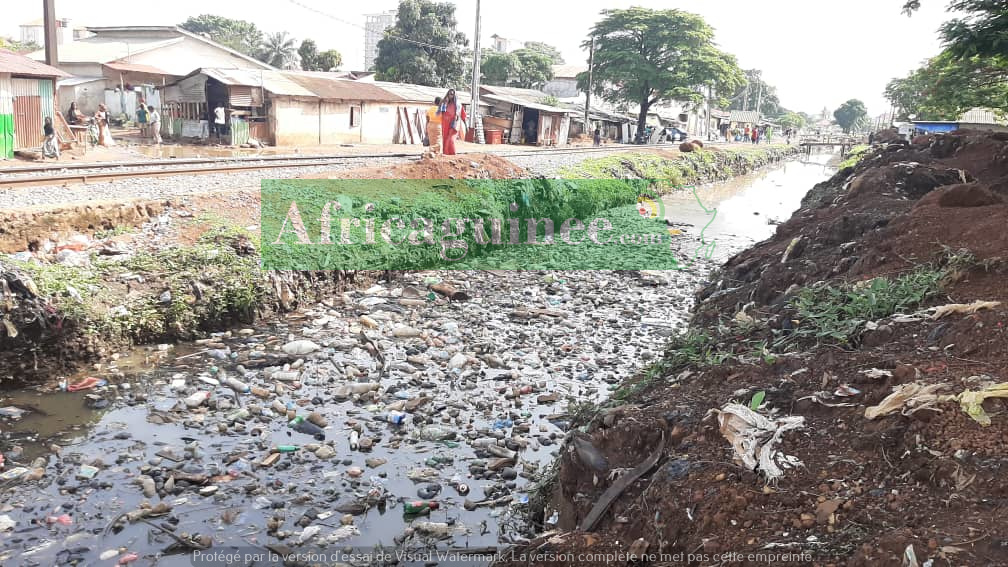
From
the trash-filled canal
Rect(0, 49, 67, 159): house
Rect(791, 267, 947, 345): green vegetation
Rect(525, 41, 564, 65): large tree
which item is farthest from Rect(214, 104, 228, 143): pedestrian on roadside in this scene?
Rect(525, 41, 564, 65): large tree

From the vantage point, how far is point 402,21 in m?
39.8

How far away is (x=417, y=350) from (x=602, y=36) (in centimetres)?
4007

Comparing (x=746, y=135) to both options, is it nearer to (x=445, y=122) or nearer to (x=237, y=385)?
(x=445, y=122)

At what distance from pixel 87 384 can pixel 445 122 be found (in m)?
14.1

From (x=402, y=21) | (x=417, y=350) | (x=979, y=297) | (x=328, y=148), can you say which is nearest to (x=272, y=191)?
(x=417, y=350)

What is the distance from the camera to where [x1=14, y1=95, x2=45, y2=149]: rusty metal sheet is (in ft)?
56.0

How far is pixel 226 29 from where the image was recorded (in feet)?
203

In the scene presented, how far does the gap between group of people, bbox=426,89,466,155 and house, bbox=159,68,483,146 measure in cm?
716

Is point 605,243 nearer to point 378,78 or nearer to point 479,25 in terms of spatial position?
point 479,25

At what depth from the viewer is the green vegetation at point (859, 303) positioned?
5.55 metres

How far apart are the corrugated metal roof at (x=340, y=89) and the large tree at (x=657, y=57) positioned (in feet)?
59.5

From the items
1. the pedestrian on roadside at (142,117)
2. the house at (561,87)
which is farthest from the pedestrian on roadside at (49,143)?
the house at (561,87)

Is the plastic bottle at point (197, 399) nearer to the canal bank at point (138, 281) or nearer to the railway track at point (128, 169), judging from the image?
the canal bank at point (138, 281)

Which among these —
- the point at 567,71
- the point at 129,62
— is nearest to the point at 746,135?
the point at 567,71
